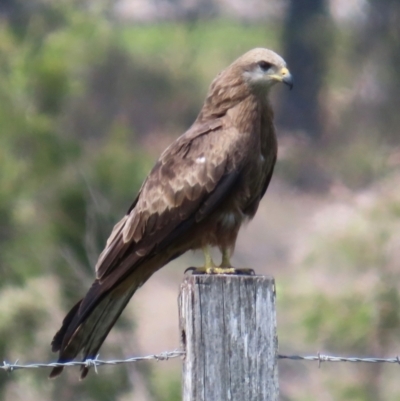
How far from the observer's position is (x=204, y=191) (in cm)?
561

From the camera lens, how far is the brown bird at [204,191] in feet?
18.3

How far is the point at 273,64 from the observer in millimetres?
5977

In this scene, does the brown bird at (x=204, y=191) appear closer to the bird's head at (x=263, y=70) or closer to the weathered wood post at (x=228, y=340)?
the bird's head at (x=263, y=70)

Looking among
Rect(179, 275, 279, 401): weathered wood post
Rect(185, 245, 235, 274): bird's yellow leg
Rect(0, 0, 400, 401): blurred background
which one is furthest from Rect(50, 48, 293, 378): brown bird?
Rect(0, 0, 400, 401): blurred background

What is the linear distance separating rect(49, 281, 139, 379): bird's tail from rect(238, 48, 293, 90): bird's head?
53.5 inches

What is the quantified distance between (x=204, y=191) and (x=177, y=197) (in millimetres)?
168

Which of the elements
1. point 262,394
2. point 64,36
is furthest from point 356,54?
point 262,394

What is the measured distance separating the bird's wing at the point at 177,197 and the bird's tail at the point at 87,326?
0.53ft

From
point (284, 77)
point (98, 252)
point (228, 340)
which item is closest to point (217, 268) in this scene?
point (284, 77)

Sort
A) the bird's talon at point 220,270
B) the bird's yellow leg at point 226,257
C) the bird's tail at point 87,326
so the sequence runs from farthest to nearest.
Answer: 1. the bird's yellow leg at point 226,257
2. the bird's talon at point 220,270
3. the bird's tail at point 87,326

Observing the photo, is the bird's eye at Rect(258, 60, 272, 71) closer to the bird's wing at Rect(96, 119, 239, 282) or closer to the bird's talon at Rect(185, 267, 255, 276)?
the bird's wing at Rect(96, 119, 239, 282)

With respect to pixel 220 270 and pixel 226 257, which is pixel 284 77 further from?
pixel 220 270

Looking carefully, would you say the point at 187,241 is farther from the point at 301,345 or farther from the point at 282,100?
the point at 282,100

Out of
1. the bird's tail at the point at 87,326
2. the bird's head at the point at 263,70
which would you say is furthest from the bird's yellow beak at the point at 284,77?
the bird's tail at the point at 87,326
